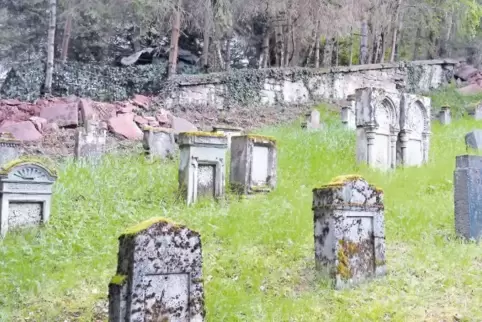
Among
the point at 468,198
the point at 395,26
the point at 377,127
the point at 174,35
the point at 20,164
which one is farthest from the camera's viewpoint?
the point at 395,26

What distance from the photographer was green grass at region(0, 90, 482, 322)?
502cm

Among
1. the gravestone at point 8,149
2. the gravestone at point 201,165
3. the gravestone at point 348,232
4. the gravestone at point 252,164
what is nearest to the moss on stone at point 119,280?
the gravestone at point 348,232

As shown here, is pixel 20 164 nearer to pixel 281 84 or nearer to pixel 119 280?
pixel 119 280

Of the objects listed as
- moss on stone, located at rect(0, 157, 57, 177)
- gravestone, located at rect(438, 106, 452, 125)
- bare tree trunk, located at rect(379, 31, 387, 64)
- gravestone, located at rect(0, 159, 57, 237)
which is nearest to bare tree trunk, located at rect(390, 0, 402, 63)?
bare tree trunk, located at rect(379, 31, 387, 64)

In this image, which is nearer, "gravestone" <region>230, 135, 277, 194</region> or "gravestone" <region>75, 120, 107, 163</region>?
"gravestone" <region>230, 135, 277, 194</region>

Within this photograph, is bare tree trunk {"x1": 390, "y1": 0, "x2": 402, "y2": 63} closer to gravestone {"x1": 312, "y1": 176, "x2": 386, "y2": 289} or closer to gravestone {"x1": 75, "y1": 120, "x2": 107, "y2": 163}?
gravestone {"x1": 75, "y1": 120, "x2": 107, "y2": 163}

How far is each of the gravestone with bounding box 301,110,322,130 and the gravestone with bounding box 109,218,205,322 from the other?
1303 cm

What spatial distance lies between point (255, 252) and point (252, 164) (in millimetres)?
3411

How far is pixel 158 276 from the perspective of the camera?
407cm

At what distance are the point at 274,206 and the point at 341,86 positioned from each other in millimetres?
13422

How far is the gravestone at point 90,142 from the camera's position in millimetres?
12639

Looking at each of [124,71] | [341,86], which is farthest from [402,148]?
[124,71]

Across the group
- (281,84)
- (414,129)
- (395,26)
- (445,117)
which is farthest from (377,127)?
(395,26)

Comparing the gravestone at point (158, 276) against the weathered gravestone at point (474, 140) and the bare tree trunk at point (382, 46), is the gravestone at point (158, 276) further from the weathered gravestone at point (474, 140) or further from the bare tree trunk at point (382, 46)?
the bare tree trunk at point (382, 46)
